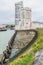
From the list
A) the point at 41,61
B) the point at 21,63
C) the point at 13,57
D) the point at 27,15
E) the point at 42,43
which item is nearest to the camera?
the point at 13,57

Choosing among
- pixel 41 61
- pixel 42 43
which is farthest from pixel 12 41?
pixel 42 43

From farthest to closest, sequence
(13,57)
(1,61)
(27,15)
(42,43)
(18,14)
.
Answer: (18,14) < (27,15) < (42,43) < (13,57) < (1,61)

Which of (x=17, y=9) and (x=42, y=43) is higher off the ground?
(x=17, y=9)

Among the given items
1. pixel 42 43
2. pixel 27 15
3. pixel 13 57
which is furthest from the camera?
pixel 27 15

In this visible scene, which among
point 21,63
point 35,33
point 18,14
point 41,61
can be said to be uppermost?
point 35,33

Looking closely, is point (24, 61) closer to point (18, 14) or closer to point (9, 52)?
point (9, 52)

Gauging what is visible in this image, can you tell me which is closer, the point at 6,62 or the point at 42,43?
the point at 6,62

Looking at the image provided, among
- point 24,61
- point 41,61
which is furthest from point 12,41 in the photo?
point 24,61

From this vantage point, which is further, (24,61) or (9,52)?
(24,61)

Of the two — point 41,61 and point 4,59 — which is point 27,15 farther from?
point 4,59
